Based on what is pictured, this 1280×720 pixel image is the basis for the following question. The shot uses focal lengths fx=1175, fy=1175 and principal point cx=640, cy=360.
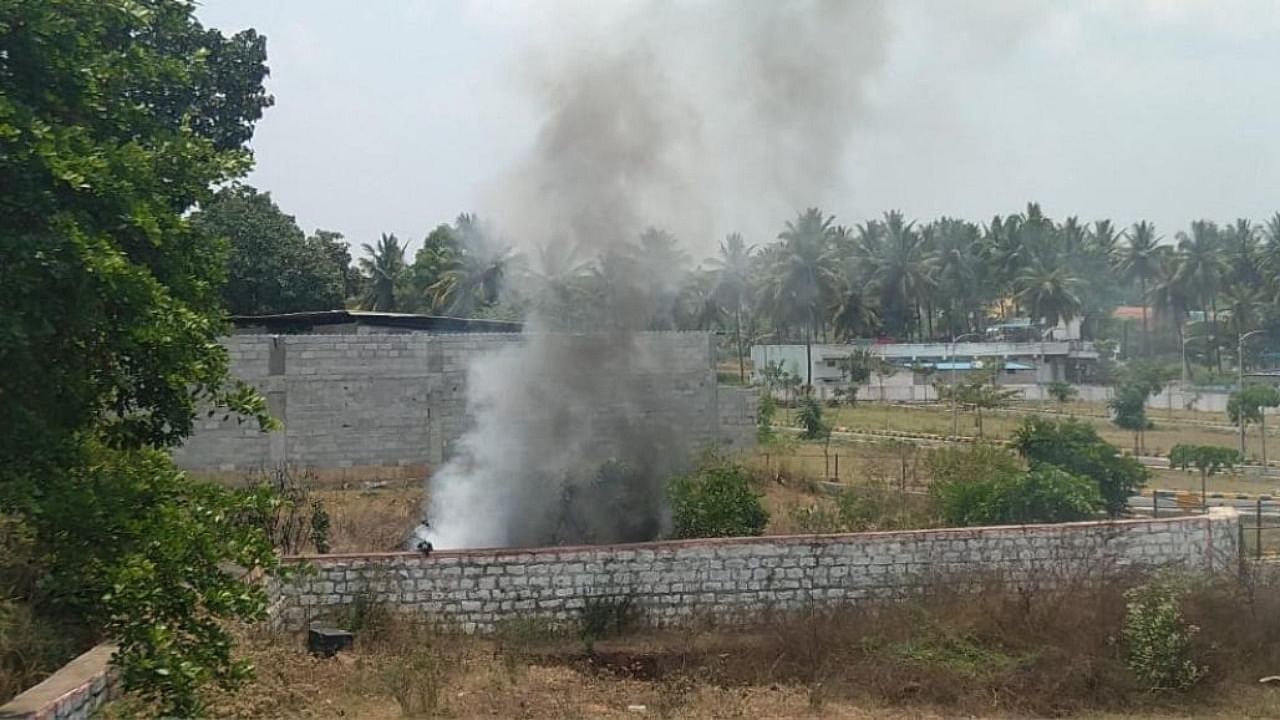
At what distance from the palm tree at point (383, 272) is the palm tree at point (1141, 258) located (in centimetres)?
3992

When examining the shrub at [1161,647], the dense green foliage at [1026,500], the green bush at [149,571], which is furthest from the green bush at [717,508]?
the green bush at [149,571]

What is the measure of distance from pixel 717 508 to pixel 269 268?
1986 cm

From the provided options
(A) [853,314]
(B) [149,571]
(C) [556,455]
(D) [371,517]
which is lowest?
(D) [371,517]

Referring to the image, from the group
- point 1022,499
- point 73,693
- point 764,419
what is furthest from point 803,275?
point 73,693

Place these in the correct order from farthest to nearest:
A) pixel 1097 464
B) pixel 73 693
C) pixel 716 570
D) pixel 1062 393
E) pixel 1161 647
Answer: pixel 1062 393 → pixel 1097 464 → pixel 716 570 → pixel 1161 647 → pixel 73 693

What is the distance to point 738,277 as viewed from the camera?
42.9 m

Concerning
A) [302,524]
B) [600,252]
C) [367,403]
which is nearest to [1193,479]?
[600,252]

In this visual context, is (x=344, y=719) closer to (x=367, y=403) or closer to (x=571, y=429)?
(x=571, y=429)

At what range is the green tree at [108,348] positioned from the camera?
5.62 m

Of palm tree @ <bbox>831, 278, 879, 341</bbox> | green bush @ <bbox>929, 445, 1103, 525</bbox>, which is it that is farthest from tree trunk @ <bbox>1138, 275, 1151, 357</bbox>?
green bush @ <bbox>929, 445, 1103, 525</bbox>

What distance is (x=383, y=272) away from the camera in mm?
48219

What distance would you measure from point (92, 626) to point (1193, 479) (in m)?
24.5

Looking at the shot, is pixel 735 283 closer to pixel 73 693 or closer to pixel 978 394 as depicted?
pixel 978 394

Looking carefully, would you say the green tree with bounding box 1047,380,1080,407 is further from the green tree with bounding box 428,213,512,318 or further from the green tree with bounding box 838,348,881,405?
the green tree with bounding box 428,213,512,318
